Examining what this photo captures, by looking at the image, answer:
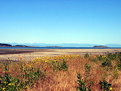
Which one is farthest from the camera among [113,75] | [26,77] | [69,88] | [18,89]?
[113,75]

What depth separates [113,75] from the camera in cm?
730

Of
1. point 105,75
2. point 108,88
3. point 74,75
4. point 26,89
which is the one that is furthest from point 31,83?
point 105,75

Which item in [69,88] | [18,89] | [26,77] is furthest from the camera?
[26,77]

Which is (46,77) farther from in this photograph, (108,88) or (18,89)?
(108,88)

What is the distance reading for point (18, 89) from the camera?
534 centimetres

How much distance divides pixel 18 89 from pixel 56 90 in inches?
49.8

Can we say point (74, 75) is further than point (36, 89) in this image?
Yes

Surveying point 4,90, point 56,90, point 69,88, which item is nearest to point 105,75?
point 69,88

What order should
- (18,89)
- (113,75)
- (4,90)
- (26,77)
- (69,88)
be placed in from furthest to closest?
1. (113,75)
2. (26,77)
3. (69,88)
4. (18,89)
5. (4,90)

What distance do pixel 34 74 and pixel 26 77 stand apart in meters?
0.36

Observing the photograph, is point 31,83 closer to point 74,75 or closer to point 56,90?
point 56,90

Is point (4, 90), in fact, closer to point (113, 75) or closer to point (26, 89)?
point (26, 89)

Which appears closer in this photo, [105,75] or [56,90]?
[56,90]

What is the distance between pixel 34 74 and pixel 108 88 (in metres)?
3.05
